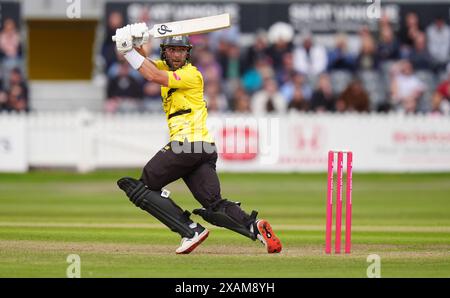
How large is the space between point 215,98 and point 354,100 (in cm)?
246

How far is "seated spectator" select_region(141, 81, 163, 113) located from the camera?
22062 mm

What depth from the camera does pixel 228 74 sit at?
22.9 metres

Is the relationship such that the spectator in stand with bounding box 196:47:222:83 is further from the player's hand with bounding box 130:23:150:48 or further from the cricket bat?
the player's hand with bounding box 130:23:150:48

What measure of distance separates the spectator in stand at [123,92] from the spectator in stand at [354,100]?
365 centimetres

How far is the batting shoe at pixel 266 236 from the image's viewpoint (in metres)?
9.47

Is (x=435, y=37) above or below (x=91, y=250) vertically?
above

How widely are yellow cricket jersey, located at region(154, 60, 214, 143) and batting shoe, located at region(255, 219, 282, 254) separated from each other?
30.9 inches

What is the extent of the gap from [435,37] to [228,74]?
429 cm

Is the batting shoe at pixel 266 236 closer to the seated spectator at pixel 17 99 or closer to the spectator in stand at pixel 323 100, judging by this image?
the spectator in stand at pixel 323 100

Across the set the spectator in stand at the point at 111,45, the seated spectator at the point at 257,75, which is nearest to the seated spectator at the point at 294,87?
the seated spectator at the point at 257,75

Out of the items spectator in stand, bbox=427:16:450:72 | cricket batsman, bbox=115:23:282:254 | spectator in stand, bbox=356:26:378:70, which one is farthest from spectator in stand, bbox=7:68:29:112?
cricket batsman, bbox=115:23:282:254
